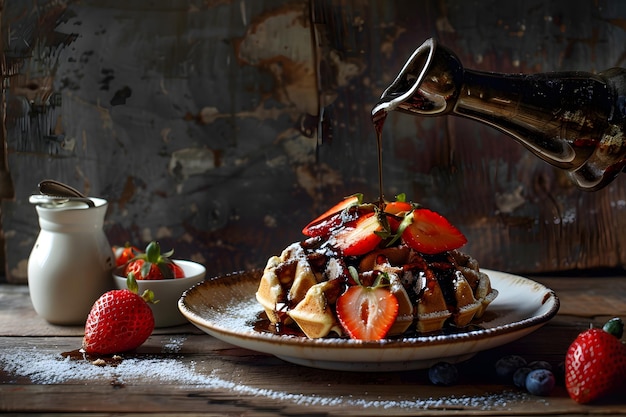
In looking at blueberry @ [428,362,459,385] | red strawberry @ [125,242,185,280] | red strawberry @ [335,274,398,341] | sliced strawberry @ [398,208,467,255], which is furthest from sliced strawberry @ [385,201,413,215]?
red strawberry @ [125,242,185,280]

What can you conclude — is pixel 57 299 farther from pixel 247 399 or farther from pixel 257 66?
pixel 257 66

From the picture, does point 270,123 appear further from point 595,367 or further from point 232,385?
point 595,367

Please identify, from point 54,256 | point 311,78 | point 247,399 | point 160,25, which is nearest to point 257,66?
point 311,78

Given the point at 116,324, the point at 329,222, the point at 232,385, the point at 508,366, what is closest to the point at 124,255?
the point at 116,324

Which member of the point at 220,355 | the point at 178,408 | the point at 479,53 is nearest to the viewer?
the point at 178,408

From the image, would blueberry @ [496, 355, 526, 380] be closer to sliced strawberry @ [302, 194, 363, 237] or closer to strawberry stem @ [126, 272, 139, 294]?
sliced strawberry @ [302, 194, 363, 237]
